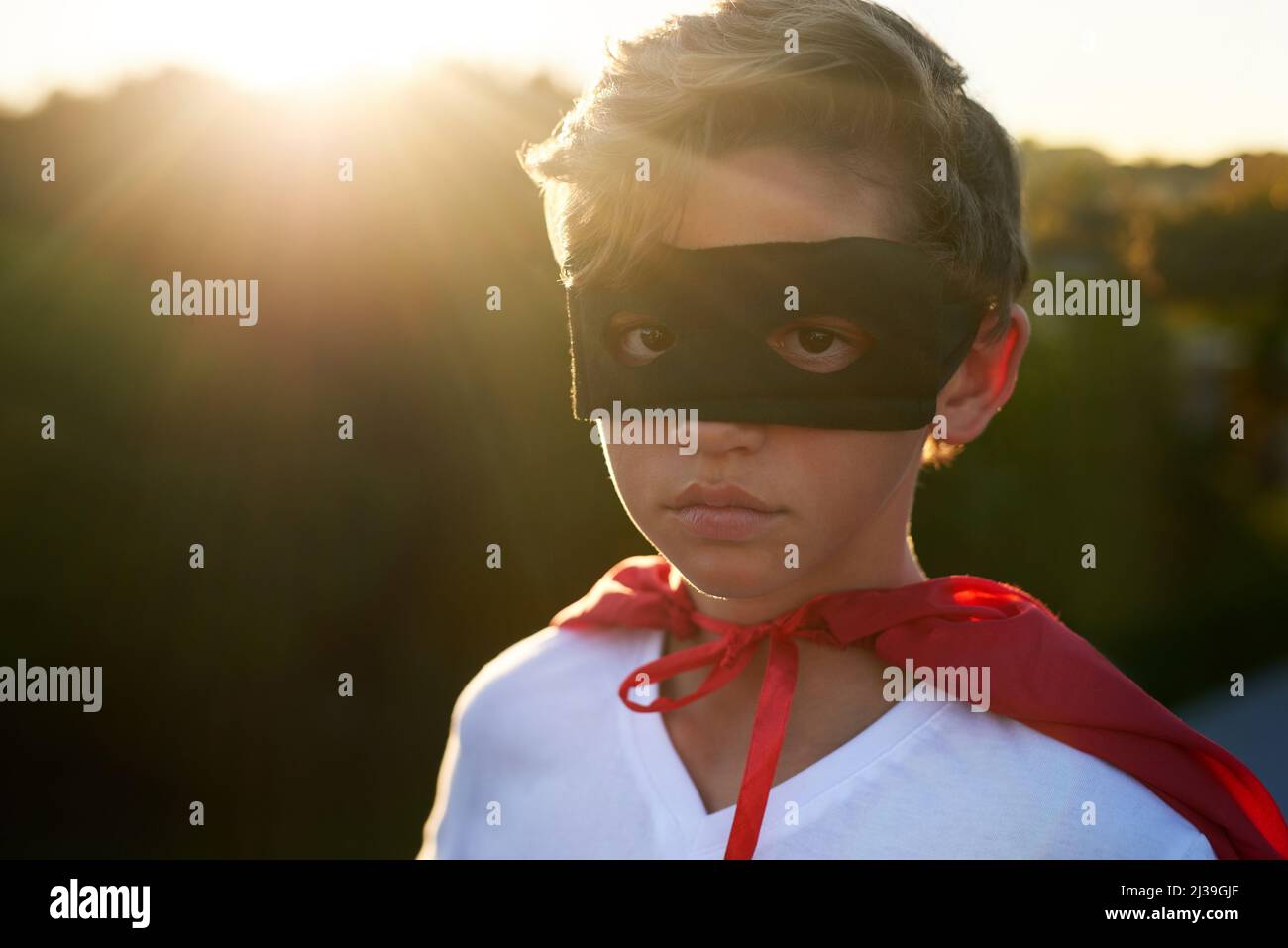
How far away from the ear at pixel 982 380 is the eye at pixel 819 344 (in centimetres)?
20

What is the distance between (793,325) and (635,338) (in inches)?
10.2

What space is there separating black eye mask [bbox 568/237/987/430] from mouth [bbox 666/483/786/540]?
0.11 m

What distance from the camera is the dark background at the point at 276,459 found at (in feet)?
12.8

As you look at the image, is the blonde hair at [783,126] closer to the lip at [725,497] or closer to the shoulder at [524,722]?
the lip at [725,497]

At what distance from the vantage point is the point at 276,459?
4.04 m

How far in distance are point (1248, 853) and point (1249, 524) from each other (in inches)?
253

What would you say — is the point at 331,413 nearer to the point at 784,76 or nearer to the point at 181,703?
the point at 181,703

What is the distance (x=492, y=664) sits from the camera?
225 centimetres

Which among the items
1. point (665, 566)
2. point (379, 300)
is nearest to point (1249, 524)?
point (379, 300)

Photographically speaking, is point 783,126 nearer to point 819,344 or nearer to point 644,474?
point 819,344
